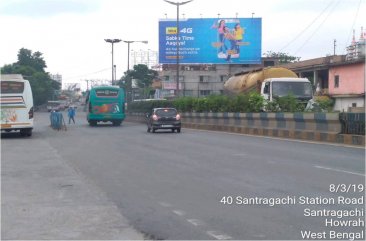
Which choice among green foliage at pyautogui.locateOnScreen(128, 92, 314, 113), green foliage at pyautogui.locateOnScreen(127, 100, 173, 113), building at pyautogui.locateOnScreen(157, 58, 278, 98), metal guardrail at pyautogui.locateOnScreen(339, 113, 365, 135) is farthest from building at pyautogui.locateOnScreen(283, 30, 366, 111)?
building at pyautogui.locateOnScreen(157, 58, 278, 98)

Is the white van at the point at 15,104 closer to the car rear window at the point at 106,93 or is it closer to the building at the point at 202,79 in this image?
the car rear window at the point at 106,93

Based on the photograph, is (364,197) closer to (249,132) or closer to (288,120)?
(288,120)

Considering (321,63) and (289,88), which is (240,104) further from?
(321,63)

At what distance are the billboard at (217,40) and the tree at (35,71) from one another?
55.9m

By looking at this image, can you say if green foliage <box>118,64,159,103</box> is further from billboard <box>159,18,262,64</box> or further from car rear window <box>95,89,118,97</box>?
billboard <box>159,18,262,64</box>

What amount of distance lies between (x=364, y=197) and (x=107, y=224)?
4.24 metres

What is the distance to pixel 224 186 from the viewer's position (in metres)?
12.0

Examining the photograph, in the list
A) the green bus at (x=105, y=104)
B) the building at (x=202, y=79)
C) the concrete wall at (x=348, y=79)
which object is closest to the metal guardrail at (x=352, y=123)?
the concrete wall at (x=348, y=79)

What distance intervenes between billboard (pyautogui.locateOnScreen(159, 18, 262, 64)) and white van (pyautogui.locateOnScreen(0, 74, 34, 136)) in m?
22.0

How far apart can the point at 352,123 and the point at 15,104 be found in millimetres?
16977

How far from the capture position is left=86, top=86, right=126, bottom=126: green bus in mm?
51406

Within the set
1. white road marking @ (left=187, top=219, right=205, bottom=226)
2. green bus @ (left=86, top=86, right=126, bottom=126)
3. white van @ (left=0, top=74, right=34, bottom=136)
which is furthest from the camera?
green bus @ (left=86, top=86, right=126, bottom=126)

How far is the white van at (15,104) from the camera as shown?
30750 millimetres

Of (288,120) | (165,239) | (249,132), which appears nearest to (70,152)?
(288,120)
